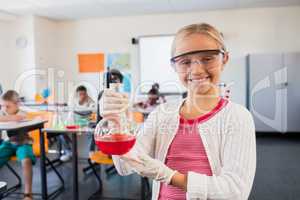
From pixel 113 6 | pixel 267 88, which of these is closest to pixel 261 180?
pixel 267 88

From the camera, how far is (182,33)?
868 millimetres

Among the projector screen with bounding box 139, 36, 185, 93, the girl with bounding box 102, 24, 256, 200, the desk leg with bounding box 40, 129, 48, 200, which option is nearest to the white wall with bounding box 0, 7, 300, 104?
the projector screen with bounding box 139, 36, 185, 93

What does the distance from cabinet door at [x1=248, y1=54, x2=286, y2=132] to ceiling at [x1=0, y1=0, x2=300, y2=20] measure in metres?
1.07

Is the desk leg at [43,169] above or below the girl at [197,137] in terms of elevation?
below

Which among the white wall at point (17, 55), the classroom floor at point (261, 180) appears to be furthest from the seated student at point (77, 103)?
the white wall at point (17, 55)

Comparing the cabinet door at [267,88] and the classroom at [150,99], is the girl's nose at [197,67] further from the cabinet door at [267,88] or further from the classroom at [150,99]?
the cabinet door at [267,88]

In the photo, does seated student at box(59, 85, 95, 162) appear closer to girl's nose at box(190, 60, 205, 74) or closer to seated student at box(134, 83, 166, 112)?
seated student at box(134, 83, 166, 112)

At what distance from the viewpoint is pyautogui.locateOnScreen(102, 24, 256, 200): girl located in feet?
2.42

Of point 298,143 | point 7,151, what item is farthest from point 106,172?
point 298,143

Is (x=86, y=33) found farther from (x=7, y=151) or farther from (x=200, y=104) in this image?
(x=200, y=104)

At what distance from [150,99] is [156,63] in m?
1.60

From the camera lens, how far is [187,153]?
854 mm

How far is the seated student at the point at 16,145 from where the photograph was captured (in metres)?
2.99

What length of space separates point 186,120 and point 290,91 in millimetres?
5265
